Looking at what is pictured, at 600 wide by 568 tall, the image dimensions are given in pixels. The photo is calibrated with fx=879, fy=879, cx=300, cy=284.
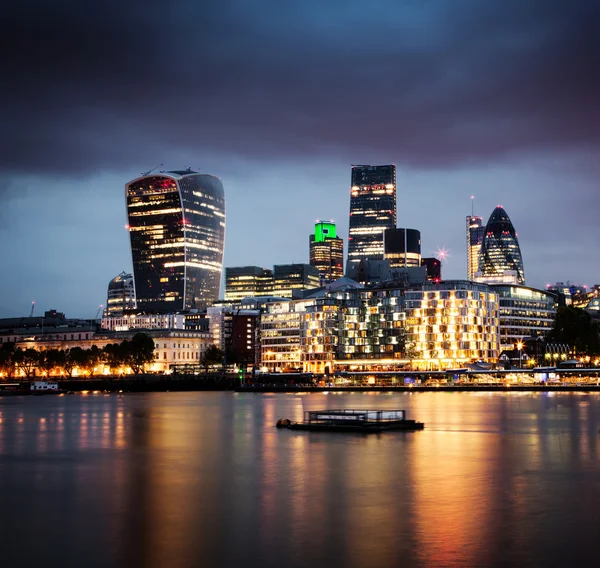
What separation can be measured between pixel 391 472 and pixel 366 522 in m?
14.0

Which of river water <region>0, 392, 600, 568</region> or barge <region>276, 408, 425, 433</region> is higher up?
barge <region>276, 408, 425, 433</region>

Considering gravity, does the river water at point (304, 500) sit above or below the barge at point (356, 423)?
below

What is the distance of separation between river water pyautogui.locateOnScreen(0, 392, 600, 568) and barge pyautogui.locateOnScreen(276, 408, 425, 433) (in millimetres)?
3295

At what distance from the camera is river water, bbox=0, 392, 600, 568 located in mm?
29031

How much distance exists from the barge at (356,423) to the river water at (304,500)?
330cm

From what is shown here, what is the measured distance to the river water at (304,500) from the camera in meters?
29.0

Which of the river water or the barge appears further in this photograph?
the barge

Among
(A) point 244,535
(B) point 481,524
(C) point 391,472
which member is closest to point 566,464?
(C) point 391,472

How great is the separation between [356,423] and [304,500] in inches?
1489

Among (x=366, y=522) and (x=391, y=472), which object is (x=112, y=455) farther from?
(x=366, y=522)

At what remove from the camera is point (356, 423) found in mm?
76375

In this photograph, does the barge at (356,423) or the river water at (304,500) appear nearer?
the river water at (304,500)

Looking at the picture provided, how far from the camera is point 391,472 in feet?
155

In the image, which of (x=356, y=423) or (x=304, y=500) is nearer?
(x=304, y=500)
